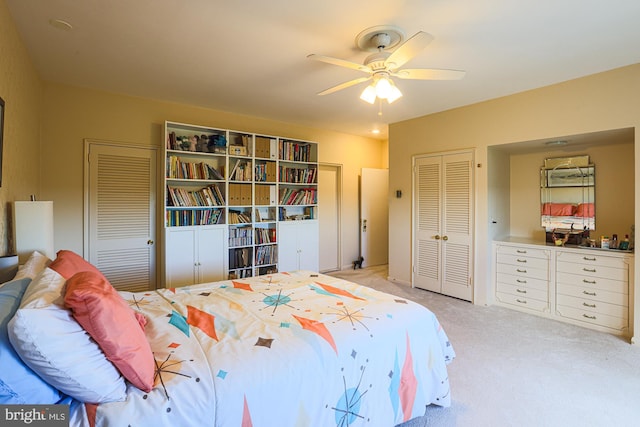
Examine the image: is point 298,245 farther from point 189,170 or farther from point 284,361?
point 284,361

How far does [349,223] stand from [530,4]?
424cm

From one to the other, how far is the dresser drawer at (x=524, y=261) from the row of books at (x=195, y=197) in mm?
3593

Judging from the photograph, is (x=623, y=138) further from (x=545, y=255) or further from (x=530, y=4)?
(x=530, y=4)

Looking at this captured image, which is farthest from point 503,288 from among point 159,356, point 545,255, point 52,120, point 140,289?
point 52,120

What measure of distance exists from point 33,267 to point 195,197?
2.20 metres

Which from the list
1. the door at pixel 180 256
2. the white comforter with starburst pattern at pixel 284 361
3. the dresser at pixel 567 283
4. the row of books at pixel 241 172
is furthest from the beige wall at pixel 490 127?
the door at pixel 180 256

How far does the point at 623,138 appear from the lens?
3264 millimetres

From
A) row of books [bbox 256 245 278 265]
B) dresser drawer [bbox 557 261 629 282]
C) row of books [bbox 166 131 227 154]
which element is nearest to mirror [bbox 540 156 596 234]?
dresser drawer [bbox 557 261 629 282]

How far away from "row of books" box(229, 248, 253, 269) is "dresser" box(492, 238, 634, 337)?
3.20m

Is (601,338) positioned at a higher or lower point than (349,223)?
lower

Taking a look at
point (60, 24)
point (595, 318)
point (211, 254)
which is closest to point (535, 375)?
point (595, 318)

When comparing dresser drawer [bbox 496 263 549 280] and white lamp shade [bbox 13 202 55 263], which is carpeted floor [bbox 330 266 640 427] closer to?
dresser drawer [bbox 496 263 549 280]

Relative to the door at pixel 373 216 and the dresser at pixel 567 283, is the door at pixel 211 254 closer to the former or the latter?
the door at pixel 373 216

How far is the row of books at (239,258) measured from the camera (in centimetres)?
416
